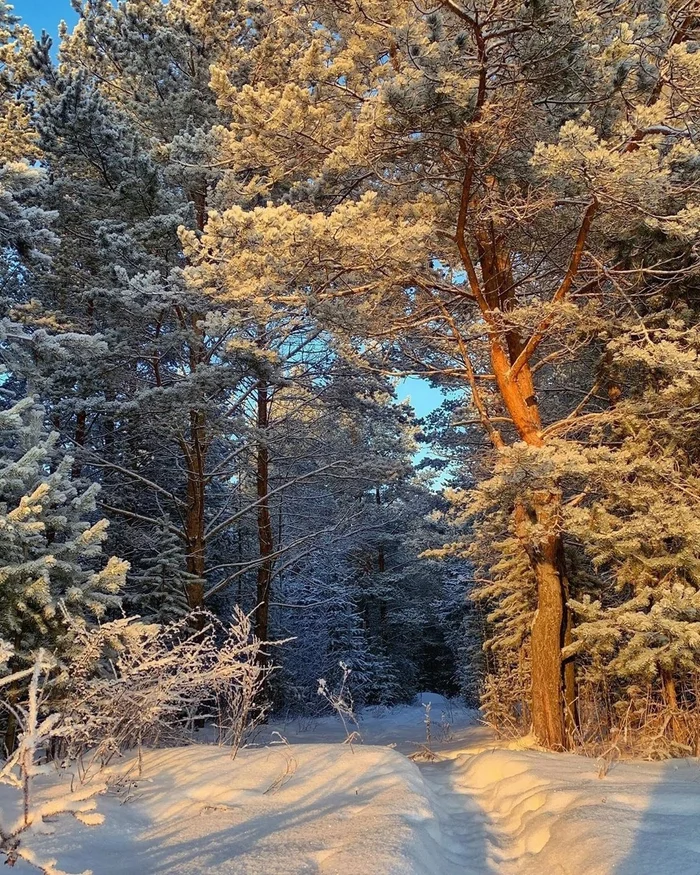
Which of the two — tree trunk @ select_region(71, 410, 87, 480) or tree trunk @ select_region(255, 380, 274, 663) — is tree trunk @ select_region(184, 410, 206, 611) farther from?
tree trunk @ select_region(71, 410, 87, 480)

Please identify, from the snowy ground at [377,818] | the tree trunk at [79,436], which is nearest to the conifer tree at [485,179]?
the snowy ground at [377,818]

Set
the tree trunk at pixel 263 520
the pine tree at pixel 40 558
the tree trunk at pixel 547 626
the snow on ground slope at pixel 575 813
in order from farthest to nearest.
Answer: the tree trunk at pixel 263 520
the tree trunk at pixel 547 626
the pine tree at pixel 40 558
the snow on ground slope at pixel 575 813

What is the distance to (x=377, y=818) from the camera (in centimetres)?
306

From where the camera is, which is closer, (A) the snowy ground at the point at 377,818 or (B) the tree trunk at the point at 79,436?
(A) the snowy ground at the point at 377,818

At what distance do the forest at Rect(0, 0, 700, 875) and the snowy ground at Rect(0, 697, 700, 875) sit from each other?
20 cm

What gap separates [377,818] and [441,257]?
6.11 meters

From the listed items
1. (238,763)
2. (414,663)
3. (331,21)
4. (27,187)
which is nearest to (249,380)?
(27,187)

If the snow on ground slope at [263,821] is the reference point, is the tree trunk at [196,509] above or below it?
above

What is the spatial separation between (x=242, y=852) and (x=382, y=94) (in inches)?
214

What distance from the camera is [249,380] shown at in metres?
10.7

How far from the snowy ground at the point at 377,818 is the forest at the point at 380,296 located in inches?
7.9

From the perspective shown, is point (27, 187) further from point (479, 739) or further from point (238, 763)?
point (479, 739)

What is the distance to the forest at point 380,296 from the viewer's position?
16.8 ft

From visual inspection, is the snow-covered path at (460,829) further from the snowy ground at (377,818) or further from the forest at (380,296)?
the forest at (380,296)
